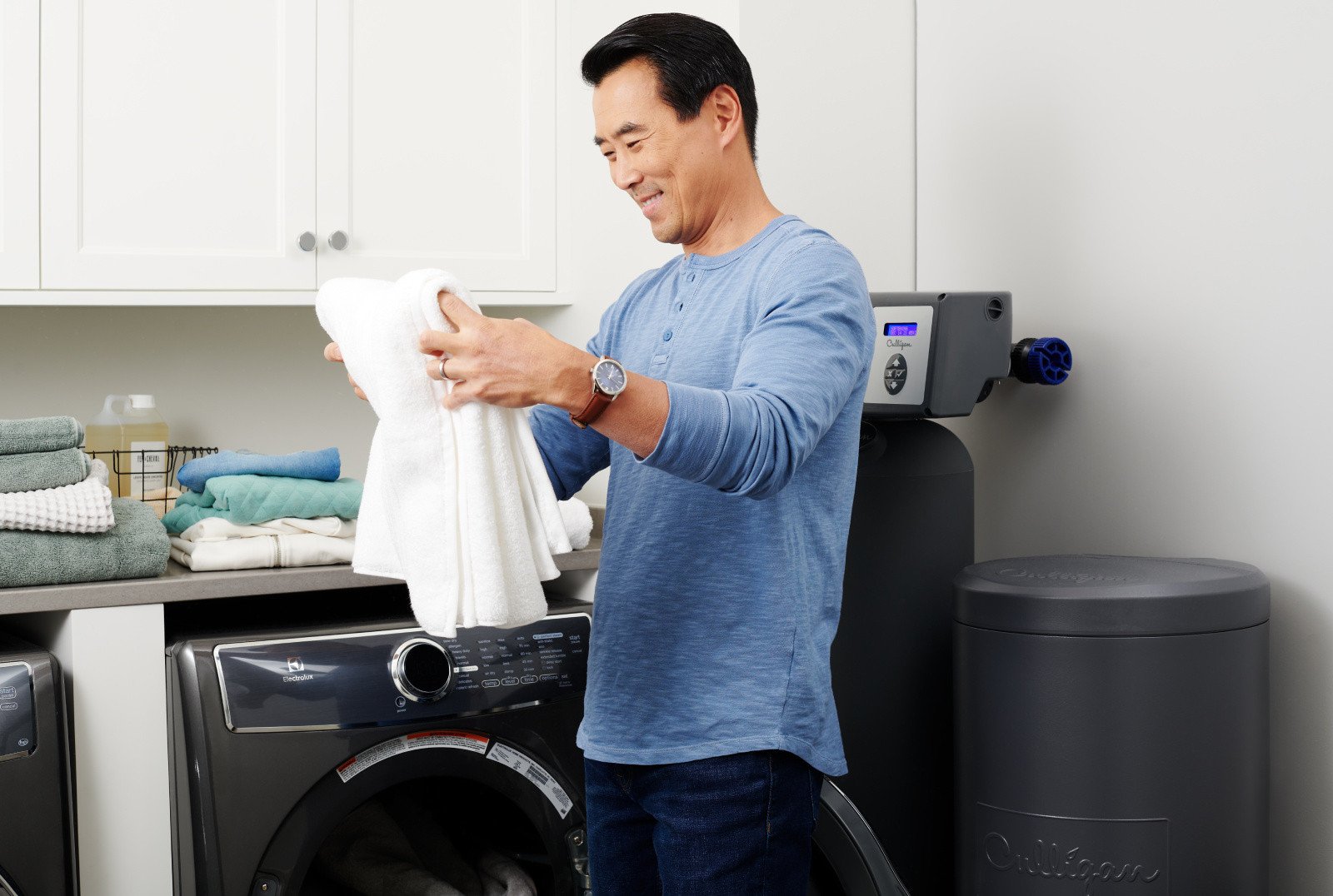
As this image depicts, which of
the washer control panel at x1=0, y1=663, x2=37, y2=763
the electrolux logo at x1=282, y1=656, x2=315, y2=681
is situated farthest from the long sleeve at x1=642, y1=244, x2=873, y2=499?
the washer control panel at x1=0, y1=663, x2=37, y2=763

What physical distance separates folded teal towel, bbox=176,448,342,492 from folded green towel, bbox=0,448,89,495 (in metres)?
0.17

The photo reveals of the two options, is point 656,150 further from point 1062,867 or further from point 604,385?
point 1062,867

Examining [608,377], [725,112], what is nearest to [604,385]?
[608,377]

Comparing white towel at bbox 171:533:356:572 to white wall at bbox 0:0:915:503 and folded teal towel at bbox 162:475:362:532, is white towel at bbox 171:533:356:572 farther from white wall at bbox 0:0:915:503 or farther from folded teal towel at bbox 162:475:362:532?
white wall at bbox 0:0:915:503

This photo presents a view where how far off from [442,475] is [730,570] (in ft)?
0.93

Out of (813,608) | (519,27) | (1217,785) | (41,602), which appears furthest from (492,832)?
(519,27)

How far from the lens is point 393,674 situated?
1.55 meters

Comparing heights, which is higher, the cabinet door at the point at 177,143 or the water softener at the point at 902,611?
the cabinet door at the point at 177,143

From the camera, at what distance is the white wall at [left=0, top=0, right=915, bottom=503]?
184cm

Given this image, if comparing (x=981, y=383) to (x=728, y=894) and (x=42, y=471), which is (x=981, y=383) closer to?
(x=728, y=894)

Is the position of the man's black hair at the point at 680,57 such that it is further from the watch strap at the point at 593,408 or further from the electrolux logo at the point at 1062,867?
the electrolux logo at the point at 1062,867

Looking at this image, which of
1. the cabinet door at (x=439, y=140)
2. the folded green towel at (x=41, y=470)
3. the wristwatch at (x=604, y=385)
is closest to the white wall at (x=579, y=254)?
the cabinet door at (x=439, y=140)

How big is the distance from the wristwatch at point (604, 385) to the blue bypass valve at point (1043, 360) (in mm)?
960

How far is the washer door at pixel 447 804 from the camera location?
1494 mm
